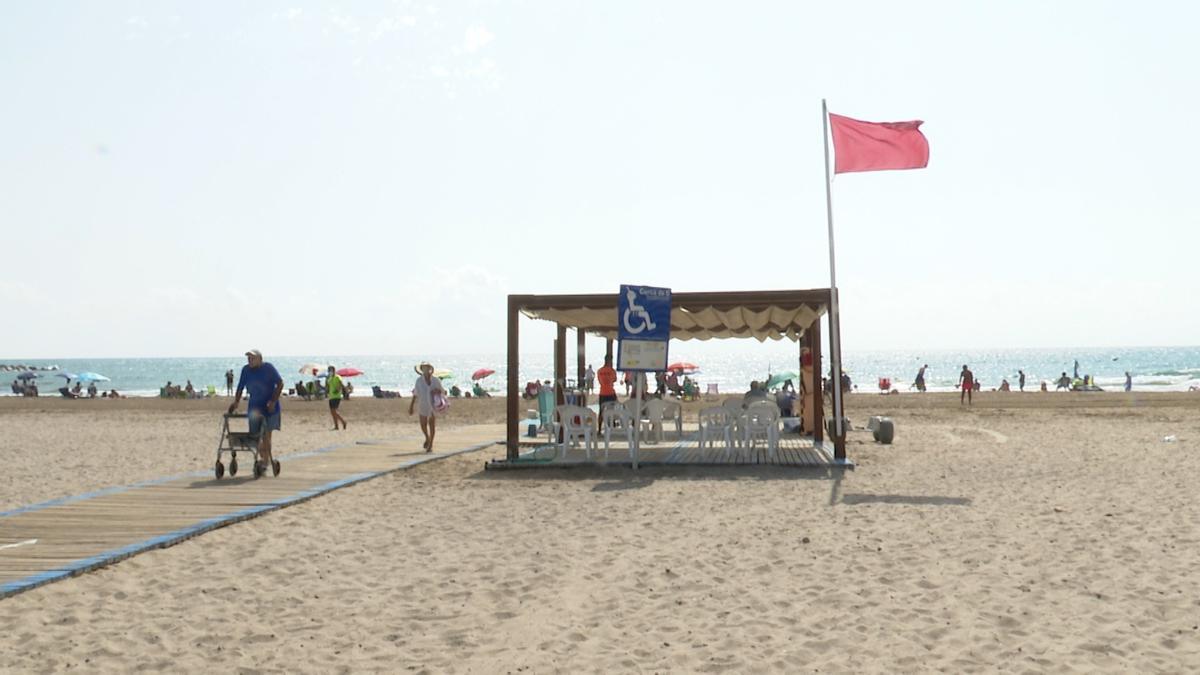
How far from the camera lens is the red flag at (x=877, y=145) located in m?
14.8

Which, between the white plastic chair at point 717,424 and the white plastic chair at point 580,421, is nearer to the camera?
the white plastic chair at point 580,421

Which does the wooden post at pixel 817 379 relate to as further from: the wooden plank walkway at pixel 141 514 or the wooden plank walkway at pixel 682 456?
the wooden plank walkway at pixel 141 514

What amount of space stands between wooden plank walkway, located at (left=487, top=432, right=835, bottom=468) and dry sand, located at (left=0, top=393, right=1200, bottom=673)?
1079 millimetres

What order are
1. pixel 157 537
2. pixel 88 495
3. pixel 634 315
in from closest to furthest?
pixel 157 537, pixel 88 495, pixel 634 315

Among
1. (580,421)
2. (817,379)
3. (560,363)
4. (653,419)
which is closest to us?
(580,421)

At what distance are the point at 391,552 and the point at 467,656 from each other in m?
2.80

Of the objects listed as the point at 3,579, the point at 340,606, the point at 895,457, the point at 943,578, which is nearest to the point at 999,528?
the point at 943,578

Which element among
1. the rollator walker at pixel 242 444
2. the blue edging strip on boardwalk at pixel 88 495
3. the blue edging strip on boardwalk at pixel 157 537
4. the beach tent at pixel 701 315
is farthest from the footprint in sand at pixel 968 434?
the blue edging strip on boardwalk at pixel 88 495

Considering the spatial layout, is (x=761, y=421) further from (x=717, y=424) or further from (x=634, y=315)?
(x=634, y=315)

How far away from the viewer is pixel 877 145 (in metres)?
15.0

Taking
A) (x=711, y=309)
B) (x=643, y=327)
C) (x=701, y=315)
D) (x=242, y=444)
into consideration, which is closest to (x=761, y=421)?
(x=711, y=309)

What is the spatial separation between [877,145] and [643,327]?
532 cm

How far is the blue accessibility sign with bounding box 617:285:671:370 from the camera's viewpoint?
1234cm

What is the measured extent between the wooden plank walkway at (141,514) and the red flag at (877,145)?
26.1 ft
